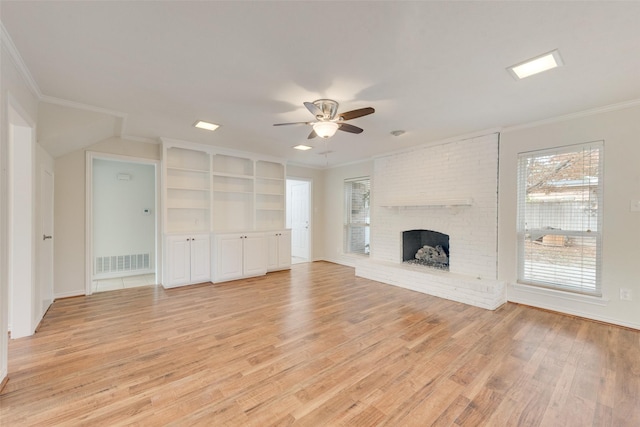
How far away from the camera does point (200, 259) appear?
16.1ft

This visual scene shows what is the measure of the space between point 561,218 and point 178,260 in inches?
225

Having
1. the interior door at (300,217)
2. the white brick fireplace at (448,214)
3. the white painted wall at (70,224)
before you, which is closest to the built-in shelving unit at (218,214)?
the white painted wall at (70,224)

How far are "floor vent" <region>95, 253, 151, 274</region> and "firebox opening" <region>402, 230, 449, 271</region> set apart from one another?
532 centimetres

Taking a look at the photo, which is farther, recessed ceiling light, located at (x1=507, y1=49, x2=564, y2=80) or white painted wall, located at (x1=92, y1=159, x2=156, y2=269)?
white painted wall, located at (x1=92, y1=159, x2=156, y2=269)

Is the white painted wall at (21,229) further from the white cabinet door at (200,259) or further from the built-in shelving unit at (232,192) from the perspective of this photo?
the built-in shelving unit at (232,192)

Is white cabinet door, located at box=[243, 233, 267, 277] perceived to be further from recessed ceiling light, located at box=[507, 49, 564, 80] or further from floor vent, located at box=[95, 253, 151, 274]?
recessed ceiling light, located at box=[507, 49, 564, 80]

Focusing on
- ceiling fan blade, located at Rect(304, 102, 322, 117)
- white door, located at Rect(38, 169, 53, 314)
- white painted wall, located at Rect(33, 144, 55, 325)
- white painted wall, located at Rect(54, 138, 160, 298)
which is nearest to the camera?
ceiling fan blade, located at Rect(304, 102, 322, 117)

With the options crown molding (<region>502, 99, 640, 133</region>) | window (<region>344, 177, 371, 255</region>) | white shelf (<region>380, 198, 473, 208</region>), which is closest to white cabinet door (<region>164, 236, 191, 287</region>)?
window (<region>344, 177, 371, 255</region>)

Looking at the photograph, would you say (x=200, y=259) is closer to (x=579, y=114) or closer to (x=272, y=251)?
(x=272, y=251)

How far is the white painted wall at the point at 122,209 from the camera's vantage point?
17.4ft

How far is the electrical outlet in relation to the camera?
10.2 feet

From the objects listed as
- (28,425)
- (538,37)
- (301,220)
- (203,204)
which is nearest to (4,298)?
(28,425)

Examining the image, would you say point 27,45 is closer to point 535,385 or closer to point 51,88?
point 51,88

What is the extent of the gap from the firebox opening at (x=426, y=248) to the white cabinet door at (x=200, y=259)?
3.72 meters
